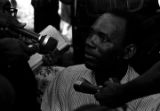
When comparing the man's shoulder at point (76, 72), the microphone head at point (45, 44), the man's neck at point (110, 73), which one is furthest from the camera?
the man's shoulder at point (76, 72)

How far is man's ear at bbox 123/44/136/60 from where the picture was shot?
112 inches

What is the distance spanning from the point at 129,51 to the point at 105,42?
0.70 ft

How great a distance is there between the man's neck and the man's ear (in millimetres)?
60

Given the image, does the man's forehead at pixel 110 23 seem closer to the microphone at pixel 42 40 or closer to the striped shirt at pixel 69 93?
the striped shirt at pixel 69 93

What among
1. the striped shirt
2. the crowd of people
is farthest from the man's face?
the striped shirt

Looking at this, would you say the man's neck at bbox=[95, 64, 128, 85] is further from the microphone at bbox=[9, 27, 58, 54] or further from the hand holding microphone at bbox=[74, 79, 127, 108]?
the hand holding microphone at bbox=[74, 79, 127, 108]

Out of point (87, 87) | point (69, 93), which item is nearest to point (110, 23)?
point (69, 93)

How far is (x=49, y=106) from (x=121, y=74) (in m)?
0.53

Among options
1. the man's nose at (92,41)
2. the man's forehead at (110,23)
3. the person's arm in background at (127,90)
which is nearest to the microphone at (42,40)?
the man's nose at (92,41)

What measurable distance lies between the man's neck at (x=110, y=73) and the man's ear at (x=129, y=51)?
0.20 feet

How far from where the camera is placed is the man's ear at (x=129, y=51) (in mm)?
2844

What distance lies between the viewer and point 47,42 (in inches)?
92.5

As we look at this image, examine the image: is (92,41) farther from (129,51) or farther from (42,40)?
(42,40)

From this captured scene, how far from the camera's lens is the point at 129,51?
9.39 ft
